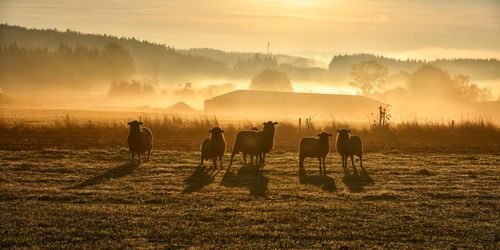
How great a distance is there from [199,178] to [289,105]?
8894 centimetres

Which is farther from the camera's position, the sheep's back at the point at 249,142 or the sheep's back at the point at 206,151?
the sheep's back at the point at 206,151

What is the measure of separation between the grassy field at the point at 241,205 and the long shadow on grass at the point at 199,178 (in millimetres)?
39

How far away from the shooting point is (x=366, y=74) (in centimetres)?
15362

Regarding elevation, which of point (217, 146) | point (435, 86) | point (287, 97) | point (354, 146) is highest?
point (435, 86)

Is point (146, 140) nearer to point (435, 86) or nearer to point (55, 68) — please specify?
point (435, 86)

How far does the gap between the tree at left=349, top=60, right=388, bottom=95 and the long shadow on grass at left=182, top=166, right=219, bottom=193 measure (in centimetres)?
13230

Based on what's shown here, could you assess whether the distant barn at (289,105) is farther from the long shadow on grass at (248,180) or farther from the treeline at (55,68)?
the long shadow on grass at (248,180)

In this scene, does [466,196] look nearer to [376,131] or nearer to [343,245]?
[343,245]

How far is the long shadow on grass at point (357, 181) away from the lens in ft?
66.6

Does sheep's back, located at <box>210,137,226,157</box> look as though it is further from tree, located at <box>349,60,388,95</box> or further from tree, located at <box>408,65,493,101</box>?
tree, located at <box>349,60,388,95</box>

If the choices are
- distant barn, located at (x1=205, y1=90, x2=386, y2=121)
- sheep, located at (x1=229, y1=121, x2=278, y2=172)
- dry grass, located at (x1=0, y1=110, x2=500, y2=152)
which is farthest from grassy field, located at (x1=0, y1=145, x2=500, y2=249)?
distant barn, located at (x1=205, y1=90, x2=386, y2=121)

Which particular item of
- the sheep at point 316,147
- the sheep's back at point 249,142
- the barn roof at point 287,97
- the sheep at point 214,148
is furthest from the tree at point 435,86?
the sheep at point 214,148

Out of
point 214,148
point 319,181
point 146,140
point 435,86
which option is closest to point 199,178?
point 214,148

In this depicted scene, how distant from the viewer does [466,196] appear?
1891cm
